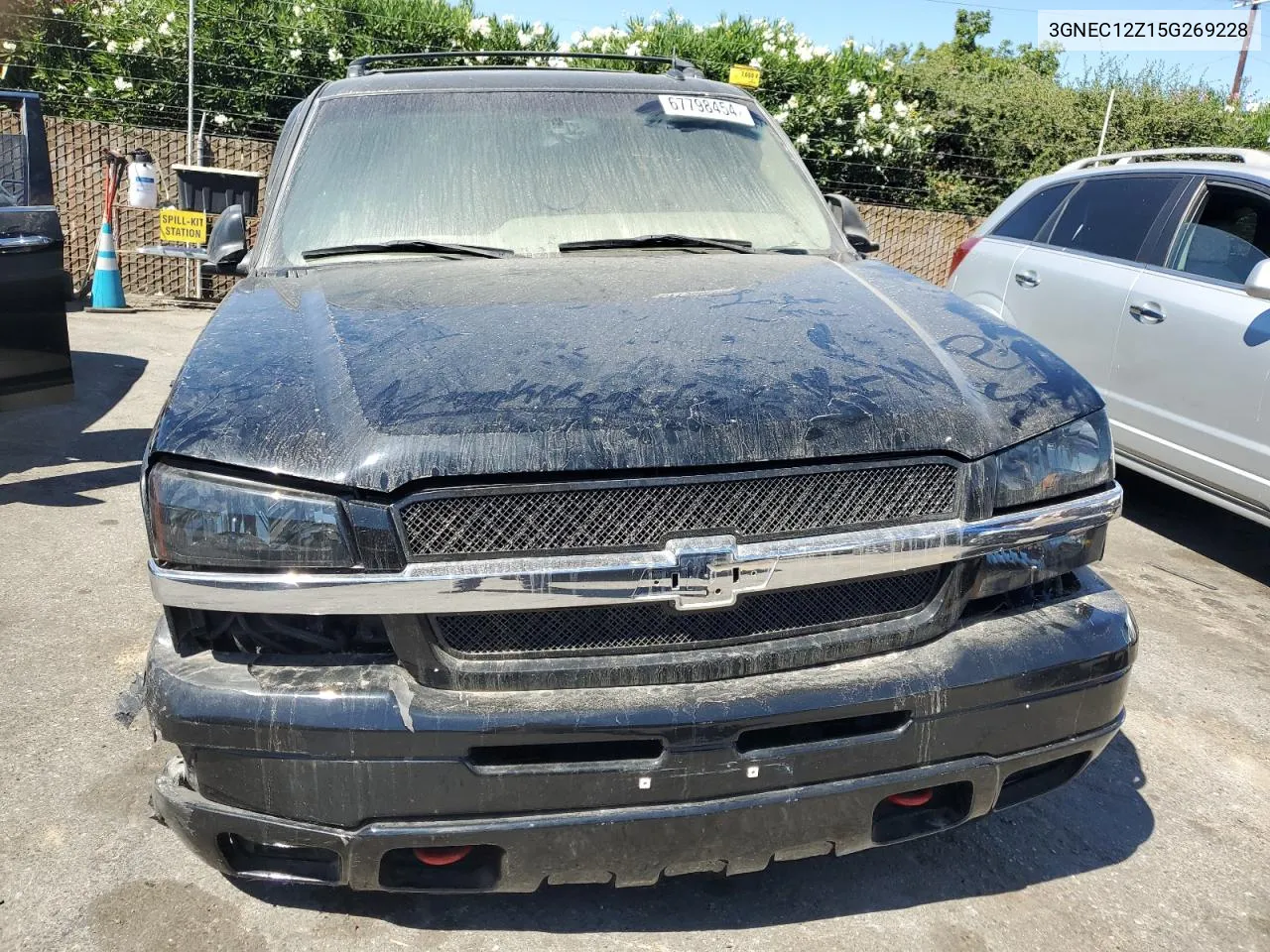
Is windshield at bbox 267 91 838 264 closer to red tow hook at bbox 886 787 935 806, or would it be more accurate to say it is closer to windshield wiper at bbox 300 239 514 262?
windshield wiper at bbox 300 239 514 262

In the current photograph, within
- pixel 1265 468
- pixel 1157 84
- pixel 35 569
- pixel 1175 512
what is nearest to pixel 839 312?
pixel 1265 468

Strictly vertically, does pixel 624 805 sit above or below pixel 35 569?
above

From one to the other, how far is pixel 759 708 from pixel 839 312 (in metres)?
1.08

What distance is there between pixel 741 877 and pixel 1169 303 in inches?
152

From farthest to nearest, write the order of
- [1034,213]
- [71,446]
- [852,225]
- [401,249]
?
[1034,213] < [71,446] < [852,225] < [401,249]

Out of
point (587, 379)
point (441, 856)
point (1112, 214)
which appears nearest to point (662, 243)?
point (587, 379)

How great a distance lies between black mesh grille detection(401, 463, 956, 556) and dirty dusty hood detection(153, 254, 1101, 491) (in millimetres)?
55

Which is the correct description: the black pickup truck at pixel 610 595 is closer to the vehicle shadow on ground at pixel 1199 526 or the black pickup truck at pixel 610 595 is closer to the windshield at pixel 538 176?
the windshield at pixel 538 176

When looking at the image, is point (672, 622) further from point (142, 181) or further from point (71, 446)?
point (142, 181)

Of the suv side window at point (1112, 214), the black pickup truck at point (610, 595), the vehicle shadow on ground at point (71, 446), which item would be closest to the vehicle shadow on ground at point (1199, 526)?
the suv side window at point (1112, 214)

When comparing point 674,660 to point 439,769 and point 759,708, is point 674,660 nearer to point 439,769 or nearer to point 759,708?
point 759,708

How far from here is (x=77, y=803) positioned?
291 centimetres

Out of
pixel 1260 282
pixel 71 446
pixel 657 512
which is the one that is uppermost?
pixel 1260 282

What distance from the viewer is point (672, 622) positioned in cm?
214
